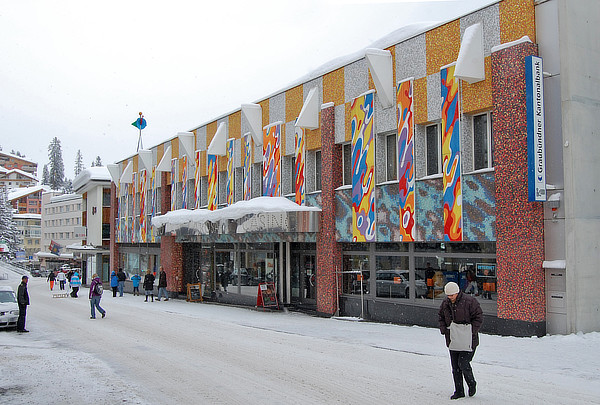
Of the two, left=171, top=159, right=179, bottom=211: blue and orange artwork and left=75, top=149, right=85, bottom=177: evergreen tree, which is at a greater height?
left=75, top=149, right=85, bottom=177: evergreen tree

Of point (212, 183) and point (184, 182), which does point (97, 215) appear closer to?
point (184, 182)

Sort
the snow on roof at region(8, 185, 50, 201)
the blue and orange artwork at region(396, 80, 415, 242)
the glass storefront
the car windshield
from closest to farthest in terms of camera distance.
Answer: the glass storefront, the blue and orange artwork at region(396, 80, 415, 242), the car windshield, the snow on roof at region(8, 185, 50, 201)

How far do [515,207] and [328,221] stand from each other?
7.30 metres

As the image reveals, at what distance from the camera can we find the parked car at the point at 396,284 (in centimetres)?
1576

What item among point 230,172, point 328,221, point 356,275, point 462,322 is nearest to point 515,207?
point 462,322

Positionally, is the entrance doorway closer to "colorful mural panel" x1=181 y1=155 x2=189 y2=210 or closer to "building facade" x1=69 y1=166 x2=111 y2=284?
"colorful mural panel" x1=181 y1=155 x2=189 y2=210

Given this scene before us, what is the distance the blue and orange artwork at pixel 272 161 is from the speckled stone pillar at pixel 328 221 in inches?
120

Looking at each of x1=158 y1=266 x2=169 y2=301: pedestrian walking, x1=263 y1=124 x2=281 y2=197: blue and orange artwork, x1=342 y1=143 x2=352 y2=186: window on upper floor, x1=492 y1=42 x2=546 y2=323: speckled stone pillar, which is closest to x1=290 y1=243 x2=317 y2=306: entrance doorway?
x1=263 y1=124 x2=281 y2=197: blue and orange artwork

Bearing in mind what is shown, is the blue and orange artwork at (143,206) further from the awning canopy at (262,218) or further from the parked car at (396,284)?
the parked car at (396,284)

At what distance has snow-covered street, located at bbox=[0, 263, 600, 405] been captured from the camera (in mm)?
8016

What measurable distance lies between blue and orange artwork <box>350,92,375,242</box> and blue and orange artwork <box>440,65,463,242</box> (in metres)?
2.90

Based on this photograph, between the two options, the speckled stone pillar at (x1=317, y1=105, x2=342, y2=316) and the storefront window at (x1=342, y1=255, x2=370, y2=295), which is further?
the speckled stone pillar at (x1=317, y1=105, x2=342, y2=316)

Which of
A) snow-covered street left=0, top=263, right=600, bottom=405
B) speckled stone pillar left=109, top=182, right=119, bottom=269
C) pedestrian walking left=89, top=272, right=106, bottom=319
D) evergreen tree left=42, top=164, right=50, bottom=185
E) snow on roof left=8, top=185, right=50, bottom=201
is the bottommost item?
snow-covered street left=0, top=263, right=600, bottom=405

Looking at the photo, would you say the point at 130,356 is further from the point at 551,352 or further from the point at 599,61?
the point at 599,61
